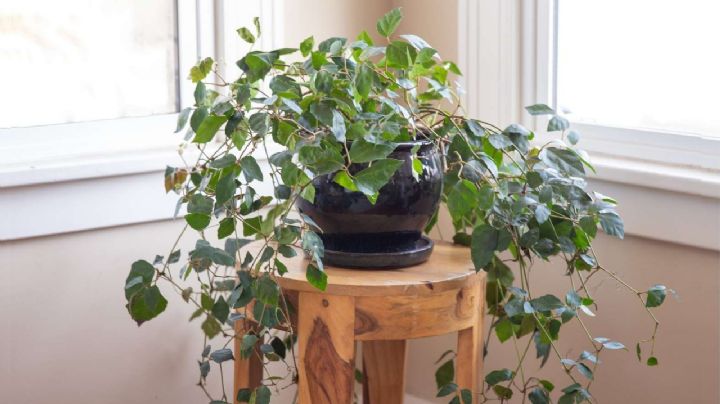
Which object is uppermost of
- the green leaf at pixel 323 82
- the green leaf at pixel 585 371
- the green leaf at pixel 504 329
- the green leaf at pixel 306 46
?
the green leaf at pixel 306 46

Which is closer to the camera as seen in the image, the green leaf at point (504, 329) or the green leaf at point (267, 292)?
the green leaf at point (267, 292)

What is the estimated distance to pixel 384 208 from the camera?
1638 millimetres

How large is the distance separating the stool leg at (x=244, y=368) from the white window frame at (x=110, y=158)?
1.22 ft

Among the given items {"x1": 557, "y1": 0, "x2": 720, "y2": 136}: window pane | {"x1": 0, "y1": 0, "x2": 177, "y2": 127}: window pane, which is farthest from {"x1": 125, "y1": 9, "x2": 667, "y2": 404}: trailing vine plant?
{"x1": 0, "y1": 0, "x2": 177, "y2": 127}: window pane

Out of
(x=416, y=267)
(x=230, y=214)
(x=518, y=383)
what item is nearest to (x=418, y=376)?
(x=518, y=383)

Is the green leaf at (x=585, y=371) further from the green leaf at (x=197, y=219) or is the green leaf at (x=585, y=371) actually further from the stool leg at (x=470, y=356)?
the green leaf at (x=197, y=219)

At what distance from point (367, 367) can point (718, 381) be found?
0.68 m

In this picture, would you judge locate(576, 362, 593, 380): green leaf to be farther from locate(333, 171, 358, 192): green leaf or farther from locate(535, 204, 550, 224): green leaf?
locate(333, 171, 358, 192): green leaf

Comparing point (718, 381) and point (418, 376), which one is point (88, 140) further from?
point (718, 381)

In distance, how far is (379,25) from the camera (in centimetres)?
157

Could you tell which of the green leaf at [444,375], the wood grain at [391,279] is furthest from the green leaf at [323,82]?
the green leaf at [444,375]

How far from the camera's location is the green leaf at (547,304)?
1648 mm

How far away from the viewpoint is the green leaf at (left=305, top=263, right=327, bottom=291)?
1.50m

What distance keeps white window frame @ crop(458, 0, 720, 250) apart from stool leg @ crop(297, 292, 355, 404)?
64 cm
